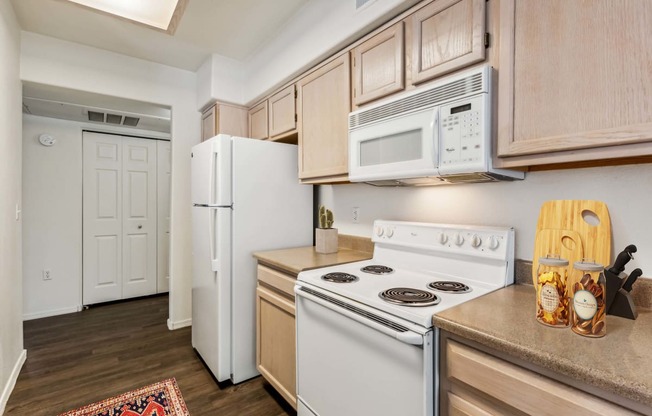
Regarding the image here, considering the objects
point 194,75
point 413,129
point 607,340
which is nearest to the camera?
point 607,340

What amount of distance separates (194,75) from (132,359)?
2615 mm

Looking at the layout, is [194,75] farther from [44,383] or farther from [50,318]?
[50,318]

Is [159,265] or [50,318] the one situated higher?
[159,265]

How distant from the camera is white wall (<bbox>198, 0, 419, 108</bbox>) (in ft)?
5.46

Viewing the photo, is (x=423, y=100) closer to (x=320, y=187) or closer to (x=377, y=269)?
(x=377, y=269)

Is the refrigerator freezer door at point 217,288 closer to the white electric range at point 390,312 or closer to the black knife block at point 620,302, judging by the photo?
the white electric range at point 390,312

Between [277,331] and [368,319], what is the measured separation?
929mm

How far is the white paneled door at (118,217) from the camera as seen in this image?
3762 millimetres

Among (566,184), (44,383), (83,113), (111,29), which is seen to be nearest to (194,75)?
(111,29)

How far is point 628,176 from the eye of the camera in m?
1.12

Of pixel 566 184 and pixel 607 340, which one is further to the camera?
pixel 566 184

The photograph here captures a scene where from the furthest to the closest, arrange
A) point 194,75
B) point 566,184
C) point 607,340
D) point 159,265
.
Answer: point 159,265, point 194,75, point 566,184, point 607,340

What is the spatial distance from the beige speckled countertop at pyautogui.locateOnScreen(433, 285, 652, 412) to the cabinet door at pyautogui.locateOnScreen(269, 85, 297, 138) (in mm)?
1710

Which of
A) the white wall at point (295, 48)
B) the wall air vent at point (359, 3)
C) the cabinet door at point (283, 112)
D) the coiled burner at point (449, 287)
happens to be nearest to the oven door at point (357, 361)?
the coiled burner at point (449, 287)
